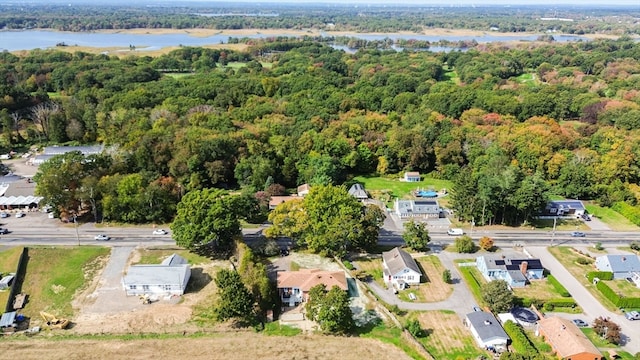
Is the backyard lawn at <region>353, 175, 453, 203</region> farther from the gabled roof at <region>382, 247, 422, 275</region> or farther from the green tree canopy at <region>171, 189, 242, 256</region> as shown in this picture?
the green tree canopy at <region>171, 189, 242, 256</region>

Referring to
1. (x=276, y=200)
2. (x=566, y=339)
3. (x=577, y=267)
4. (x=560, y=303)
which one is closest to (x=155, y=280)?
(x=276, y=200)

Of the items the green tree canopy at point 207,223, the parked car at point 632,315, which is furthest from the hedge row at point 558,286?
the green tree canopy at point 207,223

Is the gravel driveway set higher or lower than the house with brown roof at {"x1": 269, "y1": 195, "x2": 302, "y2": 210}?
lower

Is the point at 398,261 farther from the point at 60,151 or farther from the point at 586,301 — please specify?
the point at 60,151

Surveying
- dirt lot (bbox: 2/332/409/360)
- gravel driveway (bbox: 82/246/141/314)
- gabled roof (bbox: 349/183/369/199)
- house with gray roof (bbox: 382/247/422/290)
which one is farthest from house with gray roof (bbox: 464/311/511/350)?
gravel driveway (bbox: 82/246/141/314)

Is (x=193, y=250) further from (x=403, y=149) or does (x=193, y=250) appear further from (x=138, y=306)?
(x=403, y=149)

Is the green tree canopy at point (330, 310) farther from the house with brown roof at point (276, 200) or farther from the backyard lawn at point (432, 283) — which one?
the house with brown roof at point (276, 200)

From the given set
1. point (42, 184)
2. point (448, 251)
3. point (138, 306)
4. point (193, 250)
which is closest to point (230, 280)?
point (138, 306)
